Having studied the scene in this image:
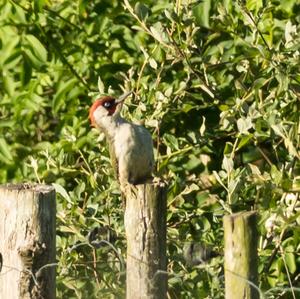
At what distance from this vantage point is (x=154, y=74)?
7.43 m

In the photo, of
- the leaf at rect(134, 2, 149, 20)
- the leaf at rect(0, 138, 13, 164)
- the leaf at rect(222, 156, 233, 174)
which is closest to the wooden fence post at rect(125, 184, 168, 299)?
the leaf at rect(222, 156, 233, 174)

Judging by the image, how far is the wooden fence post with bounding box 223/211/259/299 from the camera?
415 centimetres

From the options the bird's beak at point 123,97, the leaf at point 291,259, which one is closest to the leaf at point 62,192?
the bird's beak at point 123,97

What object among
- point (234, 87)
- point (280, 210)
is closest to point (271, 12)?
point (234, 87)

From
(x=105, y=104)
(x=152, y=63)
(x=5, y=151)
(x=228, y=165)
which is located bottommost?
(x=228, y=165)

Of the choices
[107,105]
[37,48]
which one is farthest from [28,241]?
[37,48]

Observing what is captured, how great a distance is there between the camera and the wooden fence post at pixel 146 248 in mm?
4520

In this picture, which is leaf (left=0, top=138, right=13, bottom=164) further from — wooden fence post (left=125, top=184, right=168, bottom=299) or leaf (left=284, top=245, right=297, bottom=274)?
wooden fence post (left=125, top=184, right=168, bottom=299)

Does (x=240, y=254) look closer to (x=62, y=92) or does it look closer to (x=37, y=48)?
(x=37, y=48)

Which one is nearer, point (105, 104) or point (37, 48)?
point (105, 104)

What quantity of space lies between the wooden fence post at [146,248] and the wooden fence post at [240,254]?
1.31ft

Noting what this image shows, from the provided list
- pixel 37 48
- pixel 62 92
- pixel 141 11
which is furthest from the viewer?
pixel 62 92

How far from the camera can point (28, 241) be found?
182 inches

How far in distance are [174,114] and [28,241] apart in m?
2.85
